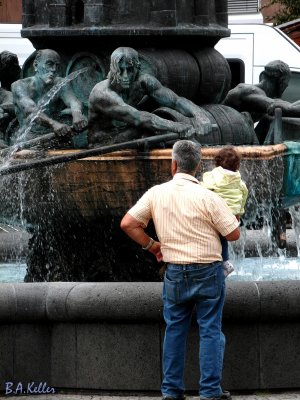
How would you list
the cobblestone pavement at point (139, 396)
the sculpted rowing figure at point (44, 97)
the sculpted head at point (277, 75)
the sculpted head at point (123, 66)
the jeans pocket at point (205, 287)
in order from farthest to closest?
1. the sculpted head at point (277, 75)
2. the sculpted rowing figure at point (44, 97)
3. the sculpted head at point (123, 66)
4. the cobblestone pavement at point (139, 396)
5. the jeans pocket at point (205, 287)

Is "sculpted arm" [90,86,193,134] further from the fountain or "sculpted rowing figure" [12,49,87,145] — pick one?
"sculpted rowing figure" [12,49,87,145]

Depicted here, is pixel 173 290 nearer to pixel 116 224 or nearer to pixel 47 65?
pixel 116 224

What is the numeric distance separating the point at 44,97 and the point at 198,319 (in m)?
3.27

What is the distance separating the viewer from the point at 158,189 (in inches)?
383

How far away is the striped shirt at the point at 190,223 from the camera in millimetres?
9547

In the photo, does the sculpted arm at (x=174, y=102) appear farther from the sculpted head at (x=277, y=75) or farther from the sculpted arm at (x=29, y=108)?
the sculpted head at (x=277, y=75)

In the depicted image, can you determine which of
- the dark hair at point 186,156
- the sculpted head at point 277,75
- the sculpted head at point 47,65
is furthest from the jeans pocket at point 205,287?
the sculpted head at point 277,75

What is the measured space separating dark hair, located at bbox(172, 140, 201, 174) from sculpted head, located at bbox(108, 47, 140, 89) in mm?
2159

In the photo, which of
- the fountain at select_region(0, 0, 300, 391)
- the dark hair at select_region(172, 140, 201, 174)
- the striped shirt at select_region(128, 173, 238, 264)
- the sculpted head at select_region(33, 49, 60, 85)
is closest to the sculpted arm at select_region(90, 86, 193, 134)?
the fountain at select_region(0, 0, 300, 391)

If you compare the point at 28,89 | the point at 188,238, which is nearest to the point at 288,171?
the point at 28,89

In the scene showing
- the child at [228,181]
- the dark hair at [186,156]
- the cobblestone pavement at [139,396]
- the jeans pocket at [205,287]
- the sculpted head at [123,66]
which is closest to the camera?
the jeans pocket at [205,287]

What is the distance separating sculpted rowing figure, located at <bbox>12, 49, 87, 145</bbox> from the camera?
483 inches

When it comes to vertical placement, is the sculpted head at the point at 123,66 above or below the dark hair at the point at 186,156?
above

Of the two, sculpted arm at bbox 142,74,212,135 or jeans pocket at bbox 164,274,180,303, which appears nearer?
jeans pocket at bbox 164,274,180,303
